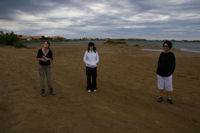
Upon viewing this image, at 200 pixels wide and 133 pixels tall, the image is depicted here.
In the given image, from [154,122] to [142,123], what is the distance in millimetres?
314

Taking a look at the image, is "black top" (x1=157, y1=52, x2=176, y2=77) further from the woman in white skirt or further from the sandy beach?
the sandy beach

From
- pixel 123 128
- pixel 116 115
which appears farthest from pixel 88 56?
pixel 123 128

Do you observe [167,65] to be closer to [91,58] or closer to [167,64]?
[167,64]

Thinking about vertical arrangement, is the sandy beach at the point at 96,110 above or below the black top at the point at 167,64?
below

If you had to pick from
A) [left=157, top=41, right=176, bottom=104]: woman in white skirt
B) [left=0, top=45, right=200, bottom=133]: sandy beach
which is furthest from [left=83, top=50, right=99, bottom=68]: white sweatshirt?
[left=157, top=41, right=176, bottom=104]: woman in white skirt

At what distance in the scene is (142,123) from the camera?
3658 mm

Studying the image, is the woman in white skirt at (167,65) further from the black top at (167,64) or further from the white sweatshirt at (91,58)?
the white sweatshirt at (91,58)

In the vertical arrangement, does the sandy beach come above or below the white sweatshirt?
below

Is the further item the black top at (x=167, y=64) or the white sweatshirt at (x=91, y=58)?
the white sweatshirt at (x=91, y=58)

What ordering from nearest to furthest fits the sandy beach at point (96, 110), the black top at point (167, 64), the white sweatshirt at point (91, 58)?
the sandy beach at point (96, 110) → the black top at point (167, 64) → the white sweatshirt at point (91, 58)

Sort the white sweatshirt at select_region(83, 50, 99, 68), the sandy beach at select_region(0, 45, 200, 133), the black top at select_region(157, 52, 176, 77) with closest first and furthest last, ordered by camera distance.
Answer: the sandy beach at select_region(0, 45, 200, 133), the black top at select_region(157, 52, 176, 77), the white sweatshirt at select_region(83, 50, 99, 68)

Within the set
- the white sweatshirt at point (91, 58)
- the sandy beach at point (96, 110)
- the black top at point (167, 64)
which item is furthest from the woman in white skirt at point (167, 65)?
the white sweatshirt at point (91, 58)

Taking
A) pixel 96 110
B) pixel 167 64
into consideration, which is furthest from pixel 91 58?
pixel 167 64

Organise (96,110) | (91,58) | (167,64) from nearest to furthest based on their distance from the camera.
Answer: (96,110)
(167,64)
(91,58)
